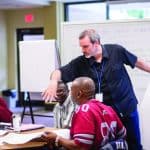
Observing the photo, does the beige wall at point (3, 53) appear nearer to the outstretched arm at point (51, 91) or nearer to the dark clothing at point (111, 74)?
the dark clothing at point (111, 74)

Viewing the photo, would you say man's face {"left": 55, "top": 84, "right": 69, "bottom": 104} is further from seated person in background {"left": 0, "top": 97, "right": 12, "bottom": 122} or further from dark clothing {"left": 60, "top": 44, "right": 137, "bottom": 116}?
seated person in background {"left": 0, "top": 97, "right": 12, "bottom": 122}

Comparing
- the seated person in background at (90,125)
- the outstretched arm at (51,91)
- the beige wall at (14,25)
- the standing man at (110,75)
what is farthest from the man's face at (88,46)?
the beige wall at (14,25)

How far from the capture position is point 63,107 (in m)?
3.09

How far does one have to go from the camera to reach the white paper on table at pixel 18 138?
2.44 m

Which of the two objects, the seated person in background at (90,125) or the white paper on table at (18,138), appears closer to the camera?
the seated person in background at (90,125)

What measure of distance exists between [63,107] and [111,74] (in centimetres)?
50

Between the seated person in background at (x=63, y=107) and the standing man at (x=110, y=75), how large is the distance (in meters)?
0.09

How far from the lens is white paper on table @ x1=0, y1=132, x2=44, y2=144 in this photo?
244 centimetres

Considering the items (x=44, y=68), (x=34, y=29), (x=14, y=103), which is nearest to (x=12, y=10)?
(x=34, y=29)

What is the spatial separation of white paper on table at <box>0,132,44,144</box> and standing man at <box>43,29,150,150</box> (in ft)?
1.60

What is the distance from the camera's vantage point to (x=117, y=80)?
116 inches

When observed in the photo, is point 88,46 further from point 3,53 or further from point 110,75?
point 3,53

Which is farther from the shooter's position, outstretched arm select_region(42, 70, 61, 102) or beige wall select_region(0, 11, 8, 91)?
beige wall select_region(0, 11, 8, 91)

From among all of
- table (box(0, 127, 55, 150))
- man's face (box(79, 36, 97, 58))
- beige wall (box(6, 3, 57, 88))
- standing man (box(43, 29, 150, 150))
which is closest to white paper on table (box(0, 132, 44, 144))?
table (box(0, 127, 55, 150))
